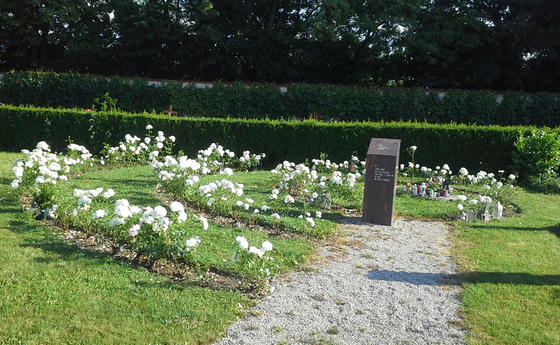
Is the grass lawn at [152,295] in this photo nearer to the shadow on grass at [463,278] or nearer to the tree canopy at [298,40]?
the shadow on grass at [463,278]

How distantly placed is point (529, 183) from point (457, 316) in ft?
29.3

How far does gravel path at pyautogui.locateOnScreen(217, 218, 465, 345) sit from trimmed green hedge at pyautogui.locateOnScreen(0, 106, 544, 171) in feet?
23.0

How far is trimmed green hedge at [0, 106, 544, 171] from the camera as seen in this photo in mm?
13148

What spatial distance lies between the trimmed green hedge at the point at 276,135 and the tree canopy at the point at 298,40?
11693mm

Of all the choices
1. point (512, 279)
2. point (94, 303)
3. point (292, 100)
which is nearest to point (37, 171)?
point (94, 303)

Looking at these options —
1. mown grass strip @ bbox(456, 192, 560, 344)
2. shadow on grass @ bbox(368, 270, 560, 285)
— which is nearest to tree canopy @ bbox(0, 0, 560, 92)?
mown grass strip @ bbox(456, 192, 560, 344)

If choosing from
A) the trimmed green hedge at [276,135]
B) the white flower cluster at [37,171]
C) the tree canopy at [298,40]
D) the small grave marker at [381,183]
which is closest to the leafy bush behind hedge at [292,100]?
the tree canopy at [298,40]

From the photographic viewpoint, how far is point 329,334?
3.93 m

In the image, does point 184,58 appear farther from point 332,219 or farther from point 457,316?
point 457,316

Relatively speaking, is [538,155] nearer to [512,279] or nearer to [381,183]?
[381,183]

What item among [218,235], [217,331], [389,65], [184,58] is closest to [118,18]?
[184,58]

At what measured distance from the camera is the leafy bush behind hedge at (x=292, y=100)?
66.4 feet

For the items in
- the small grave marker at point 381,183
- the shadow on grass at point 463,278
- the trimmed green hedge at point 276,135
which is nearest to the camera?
the shadow on grass at point 463,278

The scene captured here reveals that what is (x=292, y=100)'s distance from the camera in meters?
21.1
